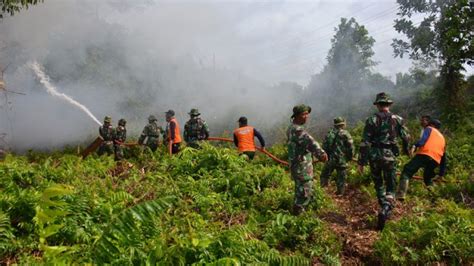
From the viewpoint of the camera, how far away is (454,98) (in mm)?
16406

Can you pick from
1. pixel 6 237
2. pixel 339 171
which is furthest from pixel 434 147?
pixel 6 237

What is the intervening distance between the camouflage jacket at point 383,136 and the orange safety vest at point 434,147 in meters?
1.78

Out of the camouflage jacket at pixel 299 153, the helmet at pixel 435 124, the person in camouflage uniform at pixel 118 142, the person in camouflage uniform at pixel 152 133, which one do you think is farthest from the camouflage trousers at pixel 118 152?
the helmet at pixel 435 124

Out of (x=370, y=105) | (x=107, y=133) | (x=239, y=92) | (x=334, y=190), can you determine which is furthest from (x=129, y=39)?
(x=334, y=190)

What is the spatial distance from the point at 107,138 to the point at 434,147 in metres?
10.2

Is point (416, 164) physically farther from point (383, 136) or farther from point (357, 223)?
point (357, 223)

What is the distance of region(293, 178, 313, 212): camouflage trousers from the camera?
648 centimetres

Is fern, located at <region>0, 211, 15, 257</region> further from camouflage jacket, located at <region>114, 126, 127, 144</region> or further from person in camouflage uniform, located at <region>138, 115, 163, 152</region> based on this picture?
camouflage jacket, located at <region>114, 126, 127, 144</region>

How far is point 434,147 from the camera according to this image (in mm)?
8078

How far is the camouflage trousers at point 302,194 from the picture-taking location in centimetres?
648

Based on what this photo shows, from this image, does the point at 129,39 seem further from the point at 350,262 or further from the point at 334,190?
the point at 350,262

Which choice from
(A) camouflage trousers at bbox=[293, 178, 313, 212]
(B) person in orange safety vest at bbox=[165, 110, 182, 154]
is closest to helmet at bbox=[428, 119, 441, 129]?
(A) camouflage trousers at bbox=[293, 178, 313, 212]

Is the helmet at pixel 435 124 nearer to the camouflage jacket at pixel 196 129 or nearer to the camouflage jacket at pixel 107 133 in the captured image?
the camouflage jacket at pixel 196 129

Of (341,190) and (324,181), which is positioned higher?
(324,181)
